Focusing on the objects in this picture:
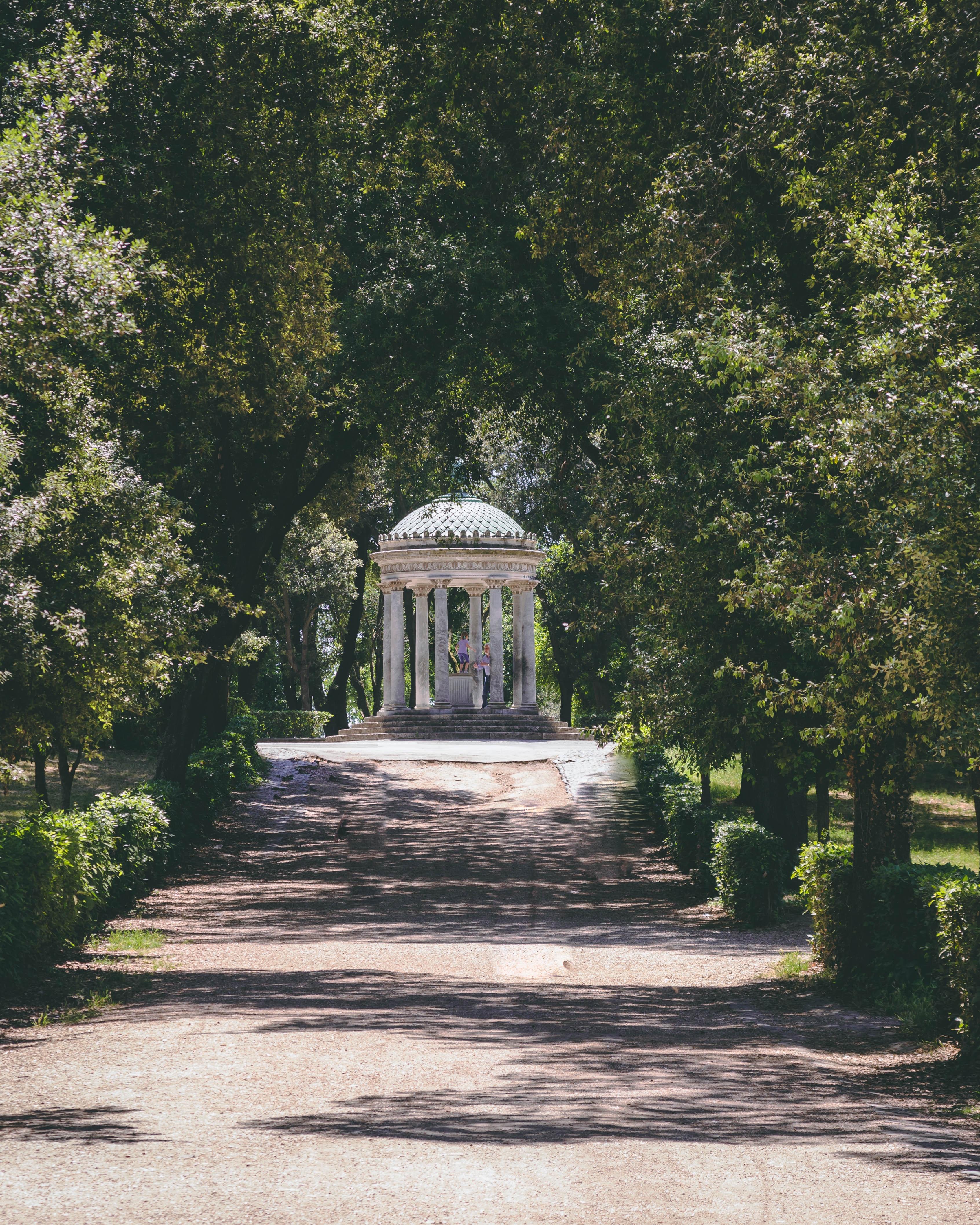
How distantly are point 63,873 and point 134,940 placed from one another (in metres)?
1.73

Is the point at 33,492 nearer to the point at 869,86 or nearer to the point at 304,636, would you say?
the point at 869,86

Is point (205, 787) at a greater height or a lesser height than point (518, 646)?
lesser

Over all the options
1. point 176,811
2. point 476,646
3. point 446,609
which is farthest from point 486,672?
point 176,811

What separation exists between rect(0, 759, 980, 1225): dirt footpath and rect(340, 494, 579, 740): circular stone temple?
80.3 feet

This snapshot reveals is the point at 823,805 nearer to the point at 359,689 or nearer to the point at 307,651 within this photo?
the point at 307,651

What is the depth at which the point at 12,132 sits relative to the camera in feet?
36.5

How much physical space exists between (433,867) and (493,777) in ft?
36.3

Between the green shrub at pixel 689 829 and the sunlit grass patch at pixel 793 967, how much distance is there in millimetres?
4307

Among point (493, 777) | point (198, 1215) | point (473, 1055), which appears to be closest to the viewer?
point (198, 1215)

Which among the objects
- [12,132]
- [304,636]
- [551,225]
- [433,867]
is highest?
[551,225]

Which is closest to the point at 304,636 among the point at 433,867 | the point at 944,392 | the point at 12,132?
the point at 433,867

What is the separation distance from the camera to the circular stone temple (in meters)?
41.8

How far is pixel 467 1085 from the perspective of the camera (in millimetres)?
7863

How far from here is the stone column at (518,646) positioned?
4412cm
